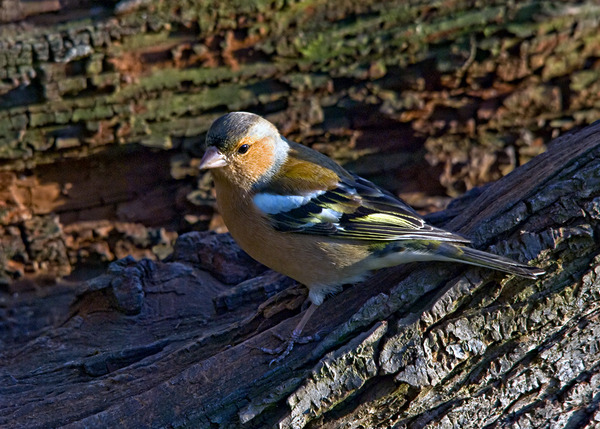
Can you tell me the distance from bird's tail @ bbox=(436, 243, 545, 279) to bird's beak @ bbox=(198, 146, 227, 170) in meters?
1.57

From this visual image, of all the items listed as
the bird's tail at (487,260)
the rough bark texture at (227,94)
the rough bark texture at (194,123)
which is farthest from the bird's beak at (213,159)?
the rough bark texture at (227,94)

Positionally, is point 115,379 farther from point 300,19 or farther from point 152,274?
point 300,19

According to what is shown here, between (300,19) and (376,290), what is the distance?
3118 mm

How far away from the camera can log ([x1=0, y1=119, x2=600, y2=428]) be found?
10.4ft

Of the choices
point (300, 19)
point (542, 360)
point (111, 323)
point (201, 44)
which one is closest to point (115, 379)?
point (111, 323)

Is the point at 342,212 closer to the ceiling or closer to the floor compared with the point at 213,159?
closer to the floor

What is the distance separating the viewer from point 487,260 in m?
3.20

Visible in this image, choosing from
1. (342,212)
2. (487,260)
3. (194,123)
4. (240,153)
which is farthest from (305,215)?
(194,123)

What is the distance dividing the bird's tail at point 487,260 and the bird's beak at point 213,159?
157 cm

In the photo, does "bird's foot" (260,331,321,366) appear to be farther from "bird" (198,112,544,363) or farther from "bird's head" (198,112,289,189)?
"bird's head" (198,112,289,189)

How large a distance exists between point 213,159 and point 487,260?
1.85m

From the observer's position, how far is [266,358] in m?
3.54

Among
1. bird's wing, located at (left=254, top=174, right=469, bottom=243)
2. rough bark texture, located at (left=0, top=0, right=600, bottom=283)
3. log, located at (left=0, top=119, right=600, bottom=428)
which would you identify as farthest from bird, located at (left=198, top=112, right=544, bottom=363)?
rough bark texture, located at (left=0, top=0, right=600, bottom=283)

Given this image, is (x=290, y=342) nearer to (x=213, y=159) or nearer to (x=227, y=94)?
(x=213, y=159)
